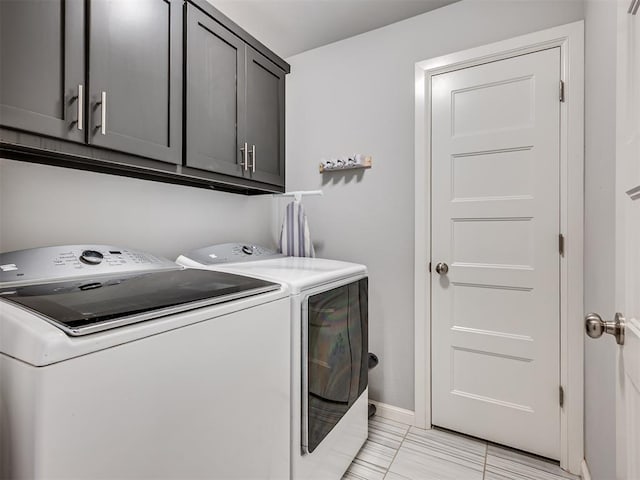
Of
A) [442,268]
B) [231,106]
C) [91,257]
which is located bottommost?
[442,268]

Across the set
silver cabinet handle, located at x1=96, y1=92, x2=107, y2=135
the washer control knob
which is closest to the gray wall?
silver cabinet handle, located at x1=96, y1=92, x2=107, y2=135

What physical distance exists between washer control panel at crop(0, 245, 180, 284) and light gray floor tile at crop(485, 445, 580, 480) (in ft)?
6.34

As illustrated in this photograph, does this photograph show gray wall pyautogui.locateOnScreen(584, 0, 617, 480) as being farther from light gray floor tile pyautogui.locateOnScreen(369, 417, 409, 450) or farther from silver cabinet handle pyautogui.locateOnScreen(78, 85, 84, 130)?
silver cabinet handle pyautogui.locateOnScreen(78, 85, 84, 130)

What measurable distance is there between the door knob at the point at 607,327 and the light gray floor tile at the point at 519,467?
1.36 meters

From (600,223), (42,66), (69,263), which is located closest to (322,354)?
(69,263)

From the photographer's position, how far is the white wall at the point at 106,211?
3.92ft

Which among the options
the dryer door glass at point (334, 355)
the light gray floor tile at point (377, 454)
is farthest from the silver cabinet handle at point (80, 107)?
the light gray floor tile at point (377, 454)

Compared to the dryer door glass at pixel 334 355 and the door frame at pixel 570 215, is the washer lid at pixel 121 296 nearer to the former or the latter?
the dryer door glass at pixel 334 355

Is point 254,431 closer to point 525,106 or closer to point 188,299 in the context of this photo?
point 188,299

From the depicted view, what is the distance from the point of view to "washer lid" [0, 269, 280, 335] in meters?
0.68

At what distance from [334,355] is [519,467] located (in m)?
1.20

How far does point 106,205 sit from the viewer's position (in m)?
1.46

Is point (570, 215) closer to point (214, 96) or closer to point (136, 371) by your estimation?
point (214, 96)

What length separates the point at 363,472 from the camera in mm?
1675
